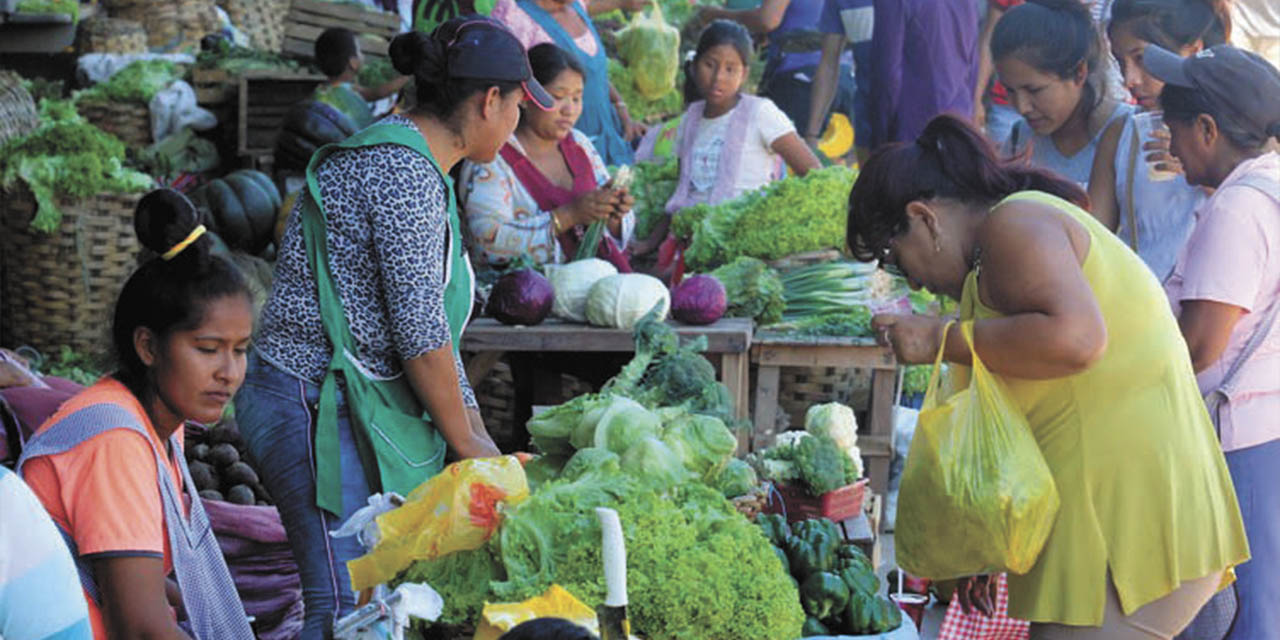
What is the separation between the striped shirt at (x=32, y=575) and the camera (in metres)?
1.93

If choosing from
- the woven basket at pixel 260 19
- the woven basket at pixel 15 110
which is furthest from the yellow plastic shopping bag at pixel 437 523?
the woven basket at pixel 260 19

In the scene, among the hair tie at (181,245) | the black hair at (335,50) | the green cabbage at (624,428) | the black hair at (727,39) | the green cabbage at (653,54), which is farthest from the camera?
the green cabbage at (653,54)

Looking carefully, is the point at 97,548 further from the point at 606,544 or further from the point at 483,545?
the point at 606,544

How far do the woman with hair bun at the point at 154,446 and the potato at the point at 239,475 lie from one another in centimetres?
199

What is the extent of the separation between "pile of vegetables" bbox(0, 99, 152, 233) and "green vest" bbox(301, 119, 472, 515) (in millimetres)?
4493

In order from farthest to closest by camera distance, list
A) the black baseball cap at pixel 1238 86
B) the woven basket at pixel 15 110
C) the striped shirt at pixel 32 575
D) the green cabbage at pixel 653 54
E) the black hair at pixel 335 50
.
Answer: the green cabbage at pixel 653 54
the black hair at pixel 335 50
the woven basket at pixel 15 110
the black baseball cap at pixel 1238 86
the striped shirt at pixel 32 575

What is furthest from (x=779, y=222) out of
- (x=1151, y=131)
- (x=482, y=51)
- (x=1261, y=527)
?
(x=482, y=51)

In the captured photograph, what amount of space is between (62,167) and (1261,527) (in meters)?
5.93

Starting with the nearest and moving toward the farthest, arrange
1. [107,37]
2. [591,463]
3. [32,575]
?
[32,575] → [591,463] → [107,37]

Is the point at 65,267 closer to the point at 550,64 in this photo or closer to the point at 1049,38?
the point at 550,64

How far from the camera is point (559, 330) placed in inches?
186

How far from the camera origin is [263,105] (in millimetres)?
8883

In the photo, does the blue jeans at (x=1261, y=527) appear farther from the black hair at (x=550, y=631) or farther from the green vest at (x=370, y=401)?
the black hair at (x=550, y=631)

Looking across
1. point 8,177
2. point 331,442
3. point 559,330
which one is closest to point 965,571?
point 331,442
